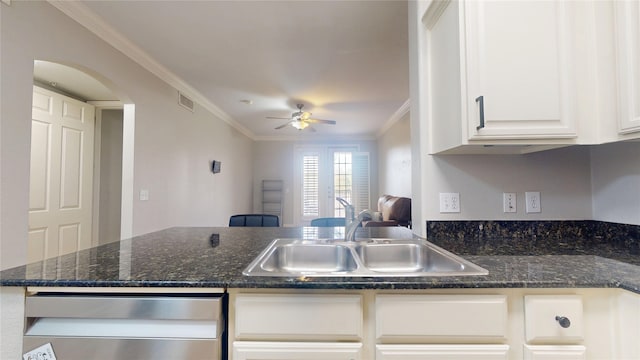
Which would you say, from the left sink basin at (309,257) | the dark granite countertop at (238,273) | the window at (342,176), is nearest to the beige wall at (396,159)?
the window at (342,176)

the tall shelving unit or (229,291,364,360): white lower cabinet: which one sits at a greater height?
the tall shelving unit

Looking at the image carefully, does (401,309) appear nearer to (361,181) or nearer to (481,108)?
(481,108)

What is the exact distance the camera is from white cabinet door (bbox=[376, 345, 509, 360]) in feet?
2.73

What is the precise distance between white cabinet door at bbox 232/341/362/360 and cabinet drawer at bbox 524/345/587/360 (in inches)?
20.7

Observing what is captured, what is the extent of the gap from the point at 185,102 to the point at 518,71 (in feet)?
12.1

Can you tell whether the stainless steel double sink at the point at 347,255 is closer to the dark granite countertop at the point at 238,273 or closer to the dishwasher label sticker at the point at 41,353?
the dark granite countertop at the point at 238,273

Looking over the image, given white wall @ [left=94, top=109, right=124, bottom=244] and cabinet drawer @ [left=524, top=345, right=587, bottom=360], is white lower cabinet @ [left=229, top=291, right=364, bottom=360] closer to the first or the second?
cabinet drawer @ [left=524, top=345, right=587, bottom=360]

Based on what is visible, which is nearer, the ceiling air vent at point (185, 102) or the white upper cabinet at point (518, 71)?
the white upper cabinet at point (518, 71)

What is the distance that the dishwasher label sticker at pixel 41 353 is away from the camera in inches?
32.6

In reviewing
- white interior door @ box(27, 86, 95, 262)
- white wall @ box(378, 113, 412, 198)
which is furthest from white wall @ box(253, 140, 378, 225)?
white interior door @ box(27, 86, 95, 262)

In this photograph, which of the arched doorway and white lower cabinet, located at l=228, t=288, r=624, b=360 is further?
the arched doorway

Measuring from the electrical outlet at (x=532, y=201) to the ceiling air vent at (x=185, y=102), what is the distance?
12.3 ft

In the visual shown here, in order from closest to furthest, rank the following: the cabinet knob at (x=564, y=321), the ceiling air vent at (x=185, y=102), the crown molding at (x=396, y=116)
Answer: the cabinet knob at (x=564, y=321) < the ceiling air vent at (x=185, y=102) < the crown molding at (x=396, y=116)

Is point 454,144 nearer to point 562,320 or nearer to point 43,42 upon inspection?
point 562,320
